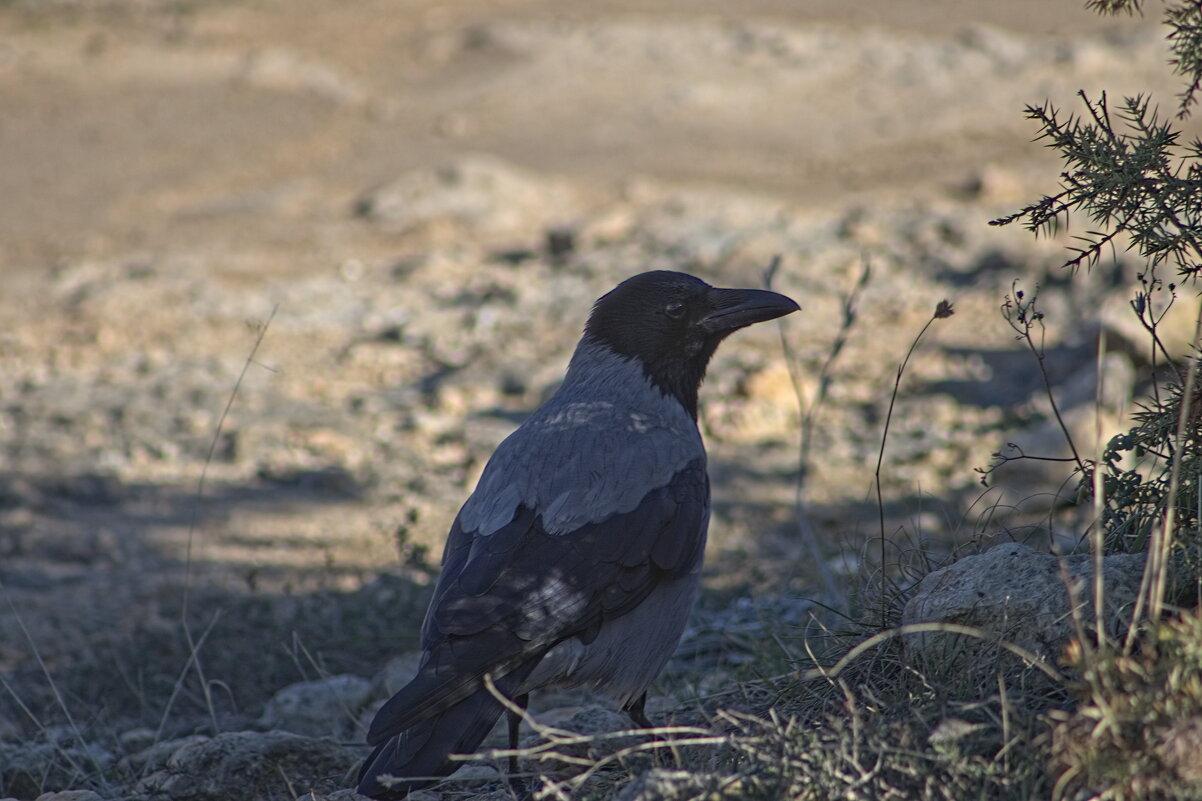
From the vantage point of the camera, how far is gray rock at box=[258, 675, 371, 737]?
460cm

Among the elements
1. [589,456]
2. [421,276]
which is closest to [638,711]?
[589,456]

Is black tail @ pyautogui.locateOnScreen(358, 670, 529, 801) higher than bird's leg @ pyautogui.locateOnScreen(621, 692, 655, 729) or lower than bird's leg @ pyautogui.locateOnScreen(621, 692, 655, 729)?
higher

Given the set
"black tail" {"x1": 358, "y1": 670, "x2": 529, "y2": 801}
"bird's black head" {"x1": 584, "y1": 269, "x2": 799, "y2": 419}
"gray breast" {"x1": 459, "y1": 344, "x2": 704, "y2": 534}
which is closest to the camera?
"black tail" {"x1": 358, "y1": 670, "x2": 529, "y2": 801}

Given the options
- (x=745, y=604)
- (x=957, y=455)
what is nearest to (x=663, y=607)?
(x=745, y=604)

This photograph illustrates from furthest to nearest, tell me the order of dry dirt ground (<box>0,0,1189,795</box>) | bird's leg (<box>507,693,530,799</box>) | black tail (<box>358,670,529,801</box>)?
dry dirt ground (<box>0,0,1189,795</box>), bird's leg (<box>507,693,530,799</box>), black tail (<box>358,670,529,801</box>)

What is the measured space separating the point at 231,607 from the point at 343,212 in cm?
733

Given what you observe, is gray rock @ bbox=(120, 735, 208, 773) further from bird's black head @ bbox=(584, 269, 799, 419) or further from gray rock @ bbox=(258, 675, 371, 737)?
bird's black head @ bbox=(584, 269, 799, 419)

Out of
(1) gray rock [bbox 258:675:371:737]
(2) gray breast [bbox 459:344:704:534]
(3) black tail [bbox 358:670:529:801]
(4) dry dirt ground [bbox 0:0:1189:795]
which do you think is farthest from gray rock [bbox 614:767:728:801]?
(1) gray rock [bbox 258:675:371:737]

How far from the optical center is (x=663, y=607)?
3883 millimetres

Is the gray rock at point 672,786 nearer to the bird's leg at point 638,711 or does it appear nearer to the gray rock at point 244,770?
the bird's leg at point 638,711

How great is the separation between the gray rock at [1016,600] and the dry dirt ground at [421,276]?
46 centimetres

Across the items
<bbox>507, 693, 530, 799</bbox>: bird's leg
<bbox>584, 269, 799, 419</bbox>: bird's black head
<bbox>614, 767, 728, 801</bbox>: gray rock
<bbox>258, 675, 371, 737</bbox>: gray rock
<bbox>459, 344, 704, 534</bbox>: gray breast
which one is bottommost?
<bbox>258, 675, 371, 737</bbox>: gray rock

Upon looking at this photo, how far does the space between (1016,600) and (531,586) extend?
4.07 ft

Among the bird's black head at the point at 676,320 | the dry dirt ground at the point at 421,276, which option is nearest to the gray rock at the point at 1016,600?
the dry dirt ground at the point at 421,276
